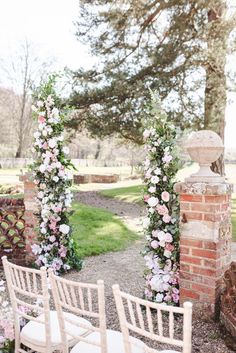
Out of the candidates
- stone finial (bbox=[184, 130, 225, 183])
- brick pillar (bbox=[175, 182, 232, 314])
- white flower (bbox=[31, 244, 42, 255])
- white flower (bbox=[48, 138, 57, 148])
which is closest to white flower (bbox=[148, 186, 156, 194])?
brick pillar (bbox=[175, 182, 232, 314])

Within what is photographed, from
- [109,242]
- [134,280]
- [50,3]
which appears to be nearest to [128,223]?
[109,242]

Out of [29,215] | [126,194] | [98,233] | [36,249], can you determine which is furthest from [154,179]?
[126,194]

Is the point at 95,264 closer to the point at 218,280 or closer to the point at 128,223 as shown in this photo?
the point at 218,280

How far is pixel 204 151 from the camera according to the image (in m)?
3.81

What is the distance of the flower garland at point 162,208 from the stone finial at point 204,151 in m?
0.30

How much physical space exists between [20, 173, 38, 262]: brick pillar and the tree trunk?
7.48 metres

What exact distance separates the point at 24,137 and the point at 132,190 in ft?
71.0

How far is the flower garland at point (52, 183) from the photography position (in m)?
5.32

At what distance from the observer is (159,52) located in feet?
40.0

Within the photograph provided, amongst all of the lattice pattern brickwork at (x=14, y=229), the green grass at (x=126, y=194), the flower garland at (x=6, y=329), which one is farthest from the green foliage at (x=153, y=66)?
the flower garland at (x=6, y=329)

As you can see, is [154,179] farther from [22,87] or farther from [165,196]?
[22,87]

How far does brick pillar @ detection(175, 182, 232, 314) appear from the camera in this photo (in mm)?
3693

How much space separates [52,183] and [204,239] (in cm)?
263

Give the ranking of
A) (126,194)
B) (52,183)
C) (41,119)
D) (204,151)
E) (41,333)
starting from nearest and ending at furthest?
1. (41,333)
2. (204,151)
3. (41,119)
4. (52,183)
5. (126,194)
